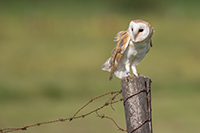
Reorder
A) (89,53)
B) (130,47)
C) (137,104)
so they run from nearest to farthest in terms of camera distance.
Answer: (137,104) < (130,47) < (89,53)

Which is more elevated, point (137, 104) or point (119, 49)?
point (119, 49)

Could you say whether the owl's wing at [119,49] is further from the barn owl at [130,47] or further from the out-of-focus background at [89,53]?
the out-of-focus background at [89,53]

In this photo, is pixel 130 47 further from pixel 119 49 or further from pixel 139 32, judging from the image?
pixel 139 32

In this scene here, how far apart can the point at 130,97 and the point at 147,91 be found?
11 cm

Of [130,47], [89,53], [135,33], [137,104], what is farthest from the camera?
[89,53]

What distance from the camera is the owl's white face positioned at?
8.80ft

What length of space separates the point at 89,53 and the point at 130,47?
9.92 metres

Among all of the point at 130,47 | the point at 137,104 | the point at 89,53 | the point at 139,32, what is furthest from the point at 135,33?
the point at 89,53

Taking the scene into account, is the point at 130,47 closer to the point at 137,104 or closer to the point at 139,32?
the point at 139,32

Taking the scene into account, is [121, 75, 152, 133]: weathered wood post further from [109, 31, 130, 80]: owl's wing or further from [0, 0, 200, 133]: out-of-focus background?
[0, 0, 200, 133]: out-of-focus background

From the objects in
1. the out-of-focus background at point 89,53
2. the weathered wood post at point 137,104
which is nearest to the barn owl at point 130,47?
the weathered wood post at point 137,104

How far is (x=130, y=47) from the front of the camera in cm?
286

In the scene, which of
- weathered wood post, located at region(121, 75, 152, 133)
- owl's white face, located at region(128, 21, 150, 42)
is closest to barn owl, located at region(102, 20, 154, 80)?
owl's white face, located at region(128, 21, 150, 42)

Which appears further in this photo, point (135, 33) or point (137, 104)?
point (135, 33)
